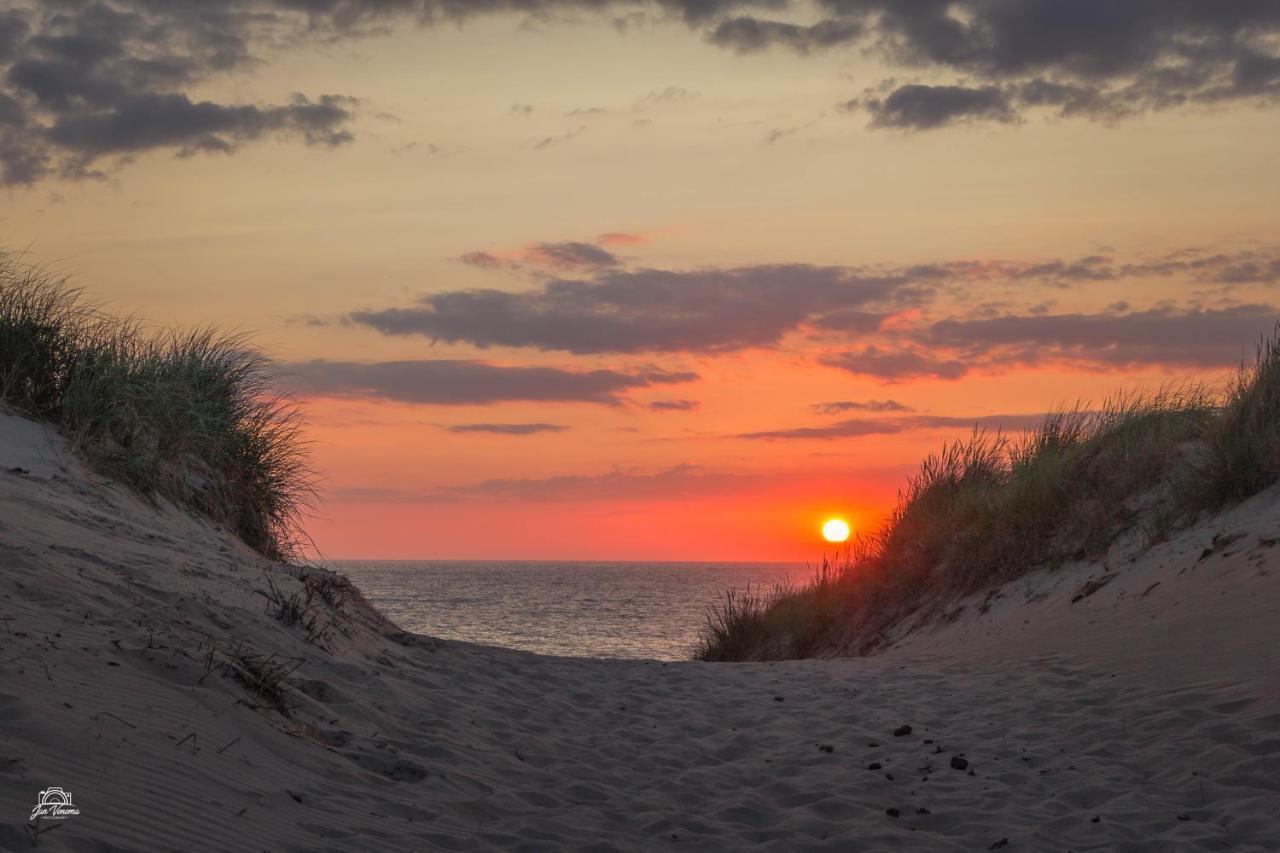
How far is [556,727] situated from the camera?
8312 millimetres

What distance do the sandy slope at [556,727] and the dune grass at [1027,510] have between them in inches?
78.9

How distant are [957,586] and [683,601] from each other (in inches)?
1582

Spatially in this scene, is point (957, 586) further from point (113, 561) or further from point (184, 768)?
point (184, 768)

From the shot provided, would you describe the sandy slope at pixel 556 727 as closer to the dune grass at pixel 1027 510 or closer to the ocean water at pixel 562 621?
the dune grass at pixel 1027 510

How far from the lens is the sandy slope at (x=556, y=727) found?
489 cm

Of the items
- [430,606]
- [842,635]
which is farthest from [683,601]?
[842,635]

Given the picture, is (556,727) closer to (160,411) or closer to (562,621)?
(160,411)

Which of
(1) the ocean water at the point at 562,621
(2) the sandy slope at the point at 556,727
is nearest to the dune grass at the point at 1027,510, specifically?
(2) the sandy slope at the point at 556,727

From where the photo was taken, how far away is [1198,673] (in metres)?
8.33

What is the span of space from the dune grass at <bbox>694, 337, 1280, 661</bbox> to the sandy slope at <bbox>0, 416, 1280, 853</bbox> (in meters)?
2.00

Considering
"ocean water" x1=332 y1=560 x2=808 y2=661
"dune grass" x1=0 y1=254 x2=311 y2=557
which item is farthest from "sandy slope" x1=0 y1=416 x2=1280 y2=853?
"ocean water" x1=332 y1=560 x2=808 y2=661

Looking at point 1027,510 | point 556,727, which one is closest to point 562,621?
point 1027,510

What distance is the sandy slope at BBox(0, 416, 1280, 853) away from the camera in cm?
489

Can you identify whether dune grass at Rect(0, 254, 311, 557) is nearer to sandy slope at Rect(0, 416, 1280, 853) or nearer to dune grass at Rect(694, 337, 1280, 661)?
sandy slope at Rect(0, 416, 1280, 853)
